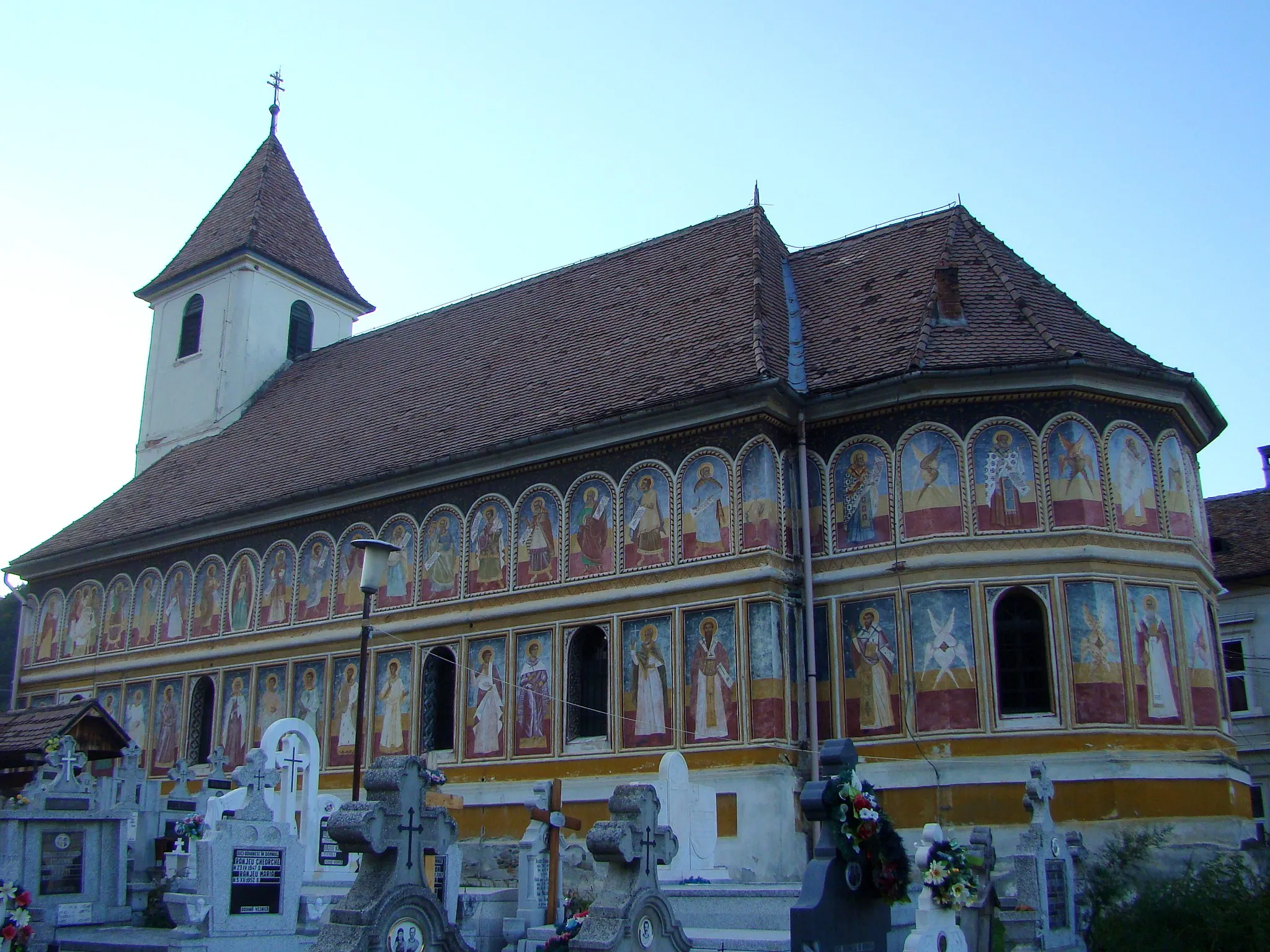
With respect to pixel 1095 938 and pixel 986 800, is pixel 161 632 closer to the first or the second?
pixel 986 800

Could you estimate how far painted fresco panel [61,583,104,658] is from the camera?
31328 mm

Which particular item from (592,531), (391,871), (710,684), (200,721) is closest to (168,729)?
(200,721)

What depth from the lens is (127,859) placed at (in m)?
20.4

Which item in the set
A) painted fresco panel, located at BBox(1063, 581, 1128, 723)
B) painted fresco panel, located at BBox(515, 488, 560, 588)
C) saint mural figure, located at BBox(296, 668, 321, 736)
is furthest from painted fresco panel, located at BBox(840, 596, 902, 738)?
saint mural figure, located at BBox(296, 668, 321, 736)

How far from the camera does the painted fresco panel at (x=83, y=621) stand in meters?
31.3

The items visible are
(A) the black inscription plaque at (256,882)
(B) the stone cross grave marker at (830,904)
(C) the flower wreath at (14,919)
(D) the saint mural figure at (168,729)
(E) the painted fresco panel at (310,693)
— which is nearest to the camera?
(B) the stone cross grave marker at (830,904)

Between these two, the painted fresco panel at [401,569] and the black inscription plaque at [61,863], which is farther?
the painted fresco panel at [401,569]

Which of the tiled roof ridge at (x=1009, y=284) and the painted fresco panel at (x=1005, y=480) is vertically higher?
the tiled roof ridge at (x=1009, y=284)

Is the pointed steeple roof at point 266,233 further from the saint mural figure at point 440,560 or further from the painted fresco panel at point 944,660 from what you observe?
the painted fresco panel at point 944,660

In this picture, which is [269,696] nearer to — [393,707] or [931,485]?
[393,707]

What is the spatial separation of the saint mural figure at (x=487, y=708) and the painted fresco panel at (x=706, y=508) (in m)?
4.49

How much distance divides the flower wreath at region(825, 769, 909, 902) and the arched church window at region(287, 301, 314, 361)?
2697cm

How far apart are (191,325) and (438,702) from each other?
16577mm

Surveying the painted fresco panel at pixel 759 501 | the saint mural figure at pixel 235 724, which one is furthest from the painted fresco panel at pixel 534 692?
the saint mural figure at pixel 235 724
